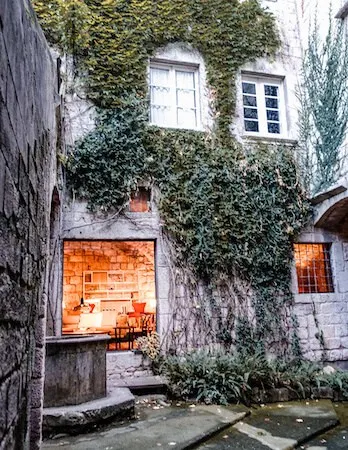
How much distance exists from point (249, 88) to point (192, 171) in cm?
223

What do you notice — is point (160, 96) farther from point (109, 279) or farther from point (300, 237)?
point (109, 279)

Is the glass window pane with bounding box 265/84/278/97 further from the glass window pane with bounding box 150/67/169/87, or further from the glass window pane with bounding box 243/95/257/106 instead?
the glass window pane with bounding box 150/67/169/87

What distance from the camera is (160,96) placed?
7.17 meters

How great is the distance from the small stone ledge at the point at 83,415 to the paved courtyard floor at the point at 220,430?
0.09m

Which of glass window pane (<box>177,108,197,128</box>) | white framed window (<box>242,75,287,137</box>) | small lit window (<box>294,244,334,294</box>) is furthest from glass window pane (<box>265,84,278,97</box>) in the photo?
small lit window (<box>294,244,334,294</box>)

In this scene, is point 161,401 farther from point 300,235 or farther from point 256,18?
point 256,18

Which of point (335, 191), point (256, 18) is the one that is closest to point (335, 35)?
point (256, 18)

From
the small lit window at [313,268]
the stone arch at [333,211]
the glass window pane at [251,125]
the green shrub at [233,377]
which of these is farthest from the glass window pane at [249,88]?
the green shrub at [233,377]

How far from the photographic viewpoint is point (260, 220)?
6883 mm

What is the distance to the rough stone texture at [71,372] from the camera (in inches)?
155

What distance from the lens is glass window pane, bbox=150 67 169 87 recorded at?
720cm

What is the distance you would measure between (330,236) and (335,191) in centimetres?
104

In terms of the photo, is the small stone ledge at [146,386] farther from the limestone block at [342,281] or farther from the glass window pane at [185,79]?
the glass window pane at [185,79]

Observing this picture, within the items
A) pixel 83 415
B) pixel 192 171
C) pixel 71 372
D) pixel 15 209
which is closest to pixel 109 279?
pixel 192 171
